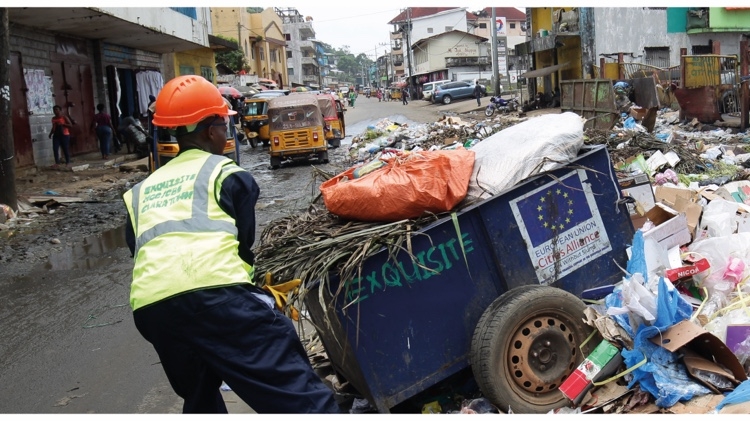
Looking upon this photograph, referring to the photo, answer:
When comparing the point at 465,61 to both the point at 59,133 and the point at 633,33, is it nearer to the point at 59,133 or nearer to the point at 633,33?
the point at 633,33

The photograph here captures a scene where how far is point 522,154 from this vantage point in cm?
367

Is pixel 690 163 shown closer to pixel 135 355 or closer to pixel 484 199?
pixel 484 199

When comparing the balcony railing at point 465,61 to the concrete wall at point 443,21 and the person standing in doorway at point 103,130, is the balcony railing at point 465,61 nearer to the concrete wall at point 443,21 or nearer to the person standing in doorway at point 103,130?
the concrete wall at point 443,21

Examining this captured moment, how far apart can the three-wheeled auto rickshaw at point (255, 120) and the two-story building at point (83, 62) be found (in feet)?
9.41

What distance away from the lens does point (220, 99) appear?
283cm

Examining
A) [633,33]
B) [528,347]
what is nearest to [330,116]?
[633,33]

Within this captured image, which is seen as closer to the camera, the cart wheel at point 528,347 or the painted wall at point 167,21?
the cart wheel at point 528,347

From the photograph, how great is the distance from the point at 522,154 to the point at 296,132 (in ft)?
49.2

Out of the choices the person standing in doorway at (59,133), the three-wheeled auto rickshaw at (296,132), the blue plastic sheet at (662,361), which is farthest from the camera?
the three-wheeled auto rickshaw at (296,132)

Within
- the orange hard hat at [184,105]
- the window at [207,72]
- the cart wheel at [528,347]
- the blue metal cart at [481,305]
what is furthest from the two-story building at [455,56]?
the orange hard hat at [184,105]

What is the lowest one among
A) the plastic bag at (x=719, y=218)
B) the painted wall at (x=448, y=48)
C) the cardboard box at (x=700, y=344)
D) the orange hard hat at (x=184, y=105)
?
the cardboard box at (x=700, y=344)

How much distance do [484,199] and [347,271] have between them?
2.77ft

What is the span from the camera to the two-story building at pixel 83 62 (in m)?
15.8

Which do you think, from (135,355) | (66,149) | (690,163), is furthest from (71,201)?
(690,163)
